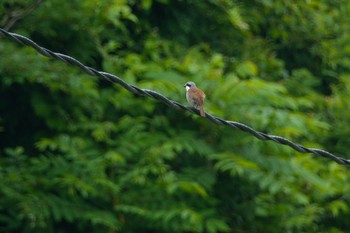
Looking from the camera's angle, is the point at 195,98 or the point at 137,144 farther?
the point at 137,144

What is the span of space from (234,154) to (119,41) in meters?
1.98

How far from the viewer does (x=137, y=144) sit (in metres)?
8.63

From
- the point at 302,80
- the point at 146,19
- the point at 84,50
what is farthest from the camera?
the point at 302,80

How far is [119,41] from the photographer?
971cm

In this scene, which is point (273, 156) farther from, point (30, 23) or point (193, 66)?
point (30, 23)

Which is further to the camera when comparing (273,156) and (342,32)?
(342,32)

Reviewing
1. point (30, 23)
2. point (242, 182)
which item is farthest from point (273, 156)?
point (30, 23)

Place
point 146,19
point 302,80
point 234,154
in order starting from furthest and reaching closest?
point 302,80
point 146,19
point 234,154

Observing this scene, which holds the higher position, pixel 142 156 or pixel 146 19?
pixel 146 19

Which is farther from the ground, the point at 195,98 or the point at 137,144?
the point at 195,98

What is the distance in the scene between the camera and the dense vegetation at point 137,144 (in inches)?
331

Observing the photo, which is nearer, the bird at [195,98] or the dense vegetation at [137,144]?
the bird at [195,98]

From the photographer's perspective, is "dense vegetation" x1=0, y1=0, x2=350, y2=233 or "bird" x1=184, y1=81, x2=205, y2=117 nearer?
"bird" x1=184, y1=81, x2=205, y2=117

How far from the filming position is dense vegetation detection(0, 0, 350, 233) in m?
8.41
